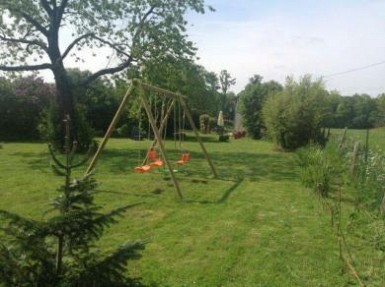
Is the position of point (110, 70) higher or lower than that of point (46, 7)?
lower

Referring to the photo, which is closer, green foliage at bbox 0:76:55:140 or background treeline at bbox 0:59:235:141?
background treeline at bbox 0:59:235:141

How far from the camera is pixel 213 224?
7332mm

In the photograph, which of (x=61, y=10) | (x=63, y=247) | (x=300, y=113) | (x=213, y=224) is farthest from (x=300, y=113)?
(x=63, y=247)

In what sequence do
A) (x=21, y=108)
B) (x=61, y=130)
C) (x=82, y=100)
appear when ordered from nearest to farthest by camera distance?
1. (x=61, y=130)
2. (x=21, y=108)
3. (x=82, y=100)

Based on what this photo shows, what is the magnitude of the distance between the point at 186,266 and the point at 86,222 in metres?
2.05

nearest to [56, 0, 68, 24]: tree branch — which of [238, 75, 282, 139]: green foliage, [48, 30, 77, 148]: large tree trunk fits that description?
[48, 30, 77, 148]: large tree trunk

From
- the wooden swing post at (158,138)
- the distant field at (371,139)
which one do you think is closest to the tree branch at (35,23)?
the wooden swing post at (158,138)

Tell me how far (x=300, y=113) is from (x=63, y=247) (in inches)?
783

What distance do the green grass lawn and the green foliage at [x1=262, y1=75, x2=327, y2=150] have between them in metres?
9.21

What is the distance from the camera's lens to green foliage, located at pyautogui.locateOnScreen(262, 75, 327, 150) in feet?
73.4

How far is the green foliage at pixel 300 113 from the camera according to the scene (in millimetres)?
22359

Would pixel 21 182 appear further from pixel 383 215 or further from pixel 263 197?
pixel 383 215

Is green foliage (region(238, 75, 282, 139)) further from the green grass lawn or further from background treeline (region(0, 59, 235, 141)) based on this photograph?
the green grass lawn

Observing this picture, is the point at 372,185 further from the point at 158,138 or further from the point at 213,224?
the point at 158,138
